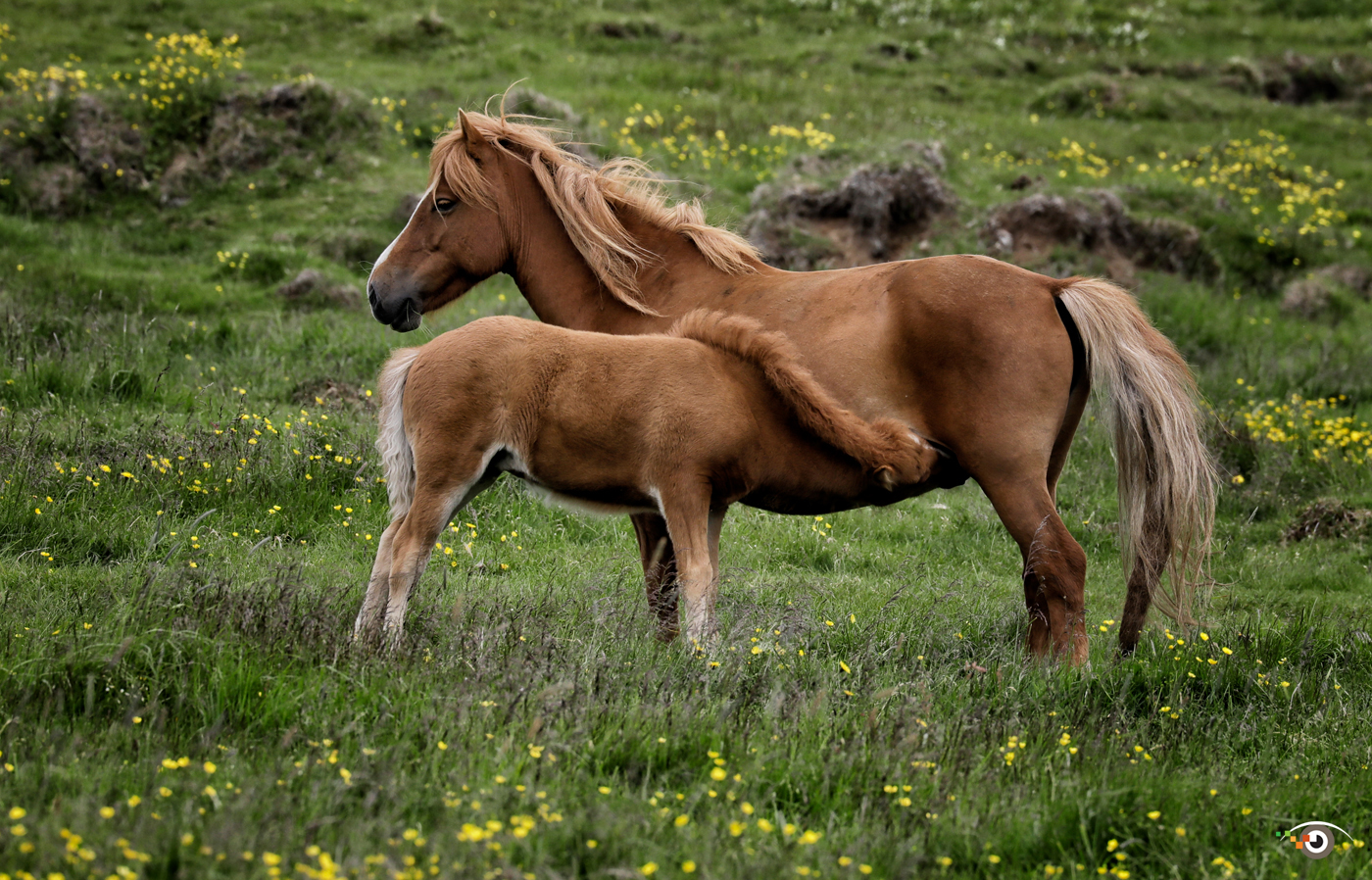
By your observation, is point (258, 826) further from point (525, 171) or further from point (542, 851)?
point (525, 171)

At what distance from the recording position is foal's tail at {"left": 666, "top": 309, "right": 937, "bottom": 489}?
4.18 m

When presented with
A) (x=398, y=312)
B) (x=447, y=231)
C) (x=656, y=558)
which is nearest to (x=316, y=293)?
(x=398, y=312)

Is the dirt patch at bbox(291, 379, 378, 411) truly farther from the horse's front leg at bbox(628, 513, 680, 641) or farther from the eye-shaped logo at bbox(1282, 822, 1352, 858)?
the eye-shaped logo at bbox(1282, 822, 1352, 858)

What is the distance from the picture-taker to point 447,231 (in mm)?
5828

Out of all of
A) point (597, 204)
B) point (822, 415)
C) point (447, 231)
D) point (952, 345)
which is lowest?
point (822, 415)

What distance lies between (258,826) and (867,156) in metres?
12.0

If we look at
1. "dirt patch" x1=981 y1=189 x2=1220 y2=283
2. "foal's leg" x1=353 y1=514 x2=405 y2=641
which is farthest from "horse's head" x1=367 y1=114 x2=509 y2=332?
"dirt patch" x1=981 y1=189 x2=1220 y2=283

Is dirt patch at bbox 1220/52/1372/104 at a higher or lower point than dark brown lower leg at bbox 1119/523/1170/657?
higher

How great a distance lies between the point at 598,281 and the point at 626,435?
173 cm

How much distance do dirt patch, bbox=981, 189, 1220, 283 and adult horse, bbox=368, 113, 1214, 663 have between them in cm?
750

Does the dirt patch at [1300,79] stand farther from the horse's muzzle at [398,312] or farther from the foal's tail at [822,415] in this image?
the foal's tail at [822,415]

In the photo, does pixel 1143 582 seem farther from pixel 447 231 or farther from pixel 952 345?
pixel 447 231

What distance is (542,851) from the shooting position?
2631 millimetres

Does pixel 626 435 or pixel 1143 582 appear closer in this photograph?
pixel 626 435
